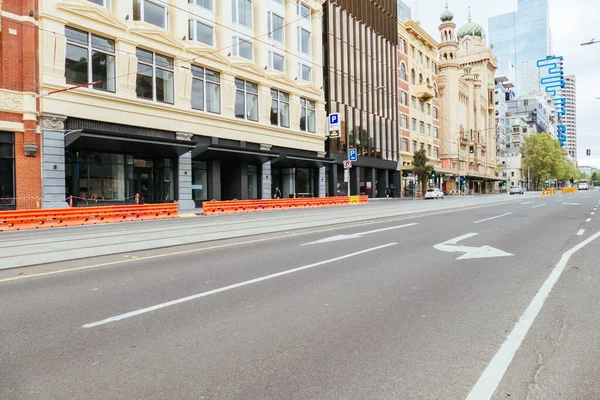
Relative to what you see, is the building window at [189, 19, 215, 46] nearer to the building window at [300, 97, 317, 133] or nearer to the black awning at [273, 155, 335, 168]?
the black awning at [273, 155, 335, 168]

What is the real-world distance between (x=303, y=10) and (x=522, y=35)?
19181cm

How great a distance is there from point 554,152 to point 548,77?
76.2 meters

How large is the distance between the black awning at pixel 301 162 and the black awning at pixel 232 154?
2126mm

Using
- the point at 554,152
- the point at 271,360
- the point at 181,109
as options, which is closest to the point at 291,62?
the point at 181,109

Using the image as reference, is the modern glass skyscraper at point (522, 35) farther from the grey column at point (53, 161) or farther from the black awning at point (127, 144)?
the grey column at point (53, 161)

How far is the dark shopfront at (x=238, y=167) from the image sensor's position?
96.9 ft

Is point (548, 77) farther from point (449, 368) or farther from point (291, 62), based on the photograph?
point (449, 368)

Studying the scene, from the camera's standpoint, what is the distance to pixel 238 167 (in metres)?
32.7

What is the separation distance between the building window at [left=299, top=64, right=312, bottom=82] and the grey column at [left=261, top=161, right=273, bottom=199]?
1045 centimetres

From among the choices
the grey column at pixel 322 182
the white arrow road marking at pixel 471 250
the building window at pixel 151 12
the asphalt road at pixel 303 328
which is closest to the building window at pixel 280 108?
the grey column at pixel 322 182

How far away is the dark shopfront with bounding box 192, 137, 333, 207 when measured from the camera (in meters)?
29.5

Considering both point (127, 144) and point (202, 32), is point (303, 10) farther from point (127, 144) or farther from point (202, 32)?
point (127, 144)

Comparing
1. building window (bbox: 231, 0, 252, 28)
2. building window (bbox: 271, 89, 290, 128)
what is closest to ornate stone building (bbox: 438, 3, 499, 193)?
building window (bbox: 271, 89, 290, 128)

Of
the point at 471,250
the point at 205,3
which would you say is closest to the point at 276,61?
the point at 205,3
